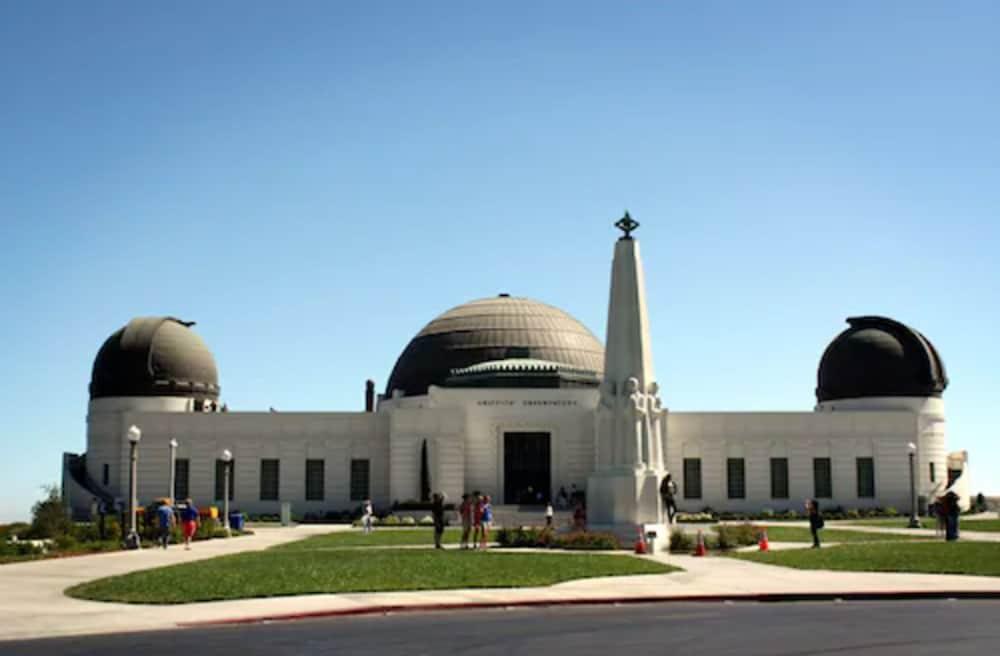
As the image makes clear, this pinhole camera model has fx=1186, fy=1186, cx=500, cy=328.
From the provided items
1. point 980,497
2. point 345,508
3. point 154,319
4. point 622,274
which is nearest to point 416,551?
point 622,274

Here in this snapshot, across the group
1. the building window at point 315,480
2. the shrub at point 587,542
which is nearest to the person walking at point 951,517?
the shrub at point 587,542

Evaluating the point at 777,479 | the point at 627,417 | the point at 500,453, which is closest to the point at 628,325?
the point at 627,417

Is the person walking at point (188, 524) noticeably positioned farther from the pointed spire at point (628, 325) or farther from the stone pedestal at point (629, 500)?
the pointed spire at point (628, 325)

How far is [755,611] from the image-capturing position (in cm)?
1758

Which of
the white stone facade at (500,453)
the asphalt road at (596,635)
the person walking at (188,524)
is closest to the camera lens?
the asphalt road at (596,635)

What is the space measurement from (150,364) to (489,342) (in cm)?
1883

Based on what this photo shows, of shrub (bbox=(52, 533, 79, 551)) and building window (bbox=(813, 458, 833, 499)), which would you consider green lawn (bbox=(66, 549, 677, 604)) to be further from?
building window (bbox=(813, 458, 833, 499))

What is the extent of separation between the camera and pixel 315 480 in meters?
59.9

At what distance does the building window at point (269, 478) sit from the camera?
59.7 meters

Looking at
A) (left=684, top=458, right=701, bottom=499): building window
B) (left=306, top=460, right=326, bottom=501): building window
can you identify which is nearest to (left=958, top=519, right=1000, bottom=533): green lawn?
(left=684, top=458, right=701, bottom=499): building window

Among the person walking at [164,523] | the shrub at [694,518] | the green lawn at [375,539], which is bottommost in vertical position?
the shrub at [694,518]

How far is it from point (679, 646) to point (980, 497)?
202 ft

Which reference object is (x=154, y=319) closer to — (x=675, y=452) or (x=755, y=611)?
(x=675, y=452)

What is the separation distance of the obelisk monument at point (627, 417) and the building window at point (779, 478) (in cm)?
2533
